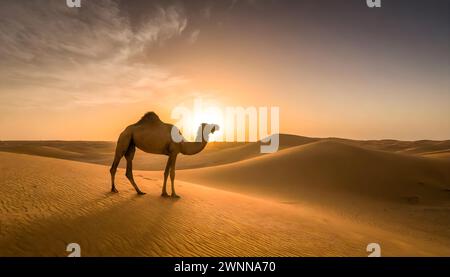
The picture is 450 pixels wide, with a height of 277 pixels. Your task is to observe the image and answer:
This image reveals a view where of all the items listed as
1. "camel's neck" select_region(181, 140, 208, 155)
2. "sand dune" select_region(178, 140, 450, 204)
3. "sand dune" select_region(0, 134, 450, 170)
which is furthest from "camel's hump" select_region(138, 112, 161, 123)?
"sand dune" select_region(0, 134, 450, 170)

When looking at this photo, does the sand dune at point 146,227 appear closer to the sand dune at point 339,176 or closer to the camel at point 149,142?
the camel at point 149,142

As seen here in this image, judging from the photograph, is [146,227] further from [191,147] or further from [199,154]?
[199,154]

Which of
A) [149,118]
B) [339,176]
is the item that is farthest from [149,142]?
[339,176]

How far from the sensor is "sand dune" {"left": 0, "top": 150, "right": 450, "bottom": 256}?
482 cm

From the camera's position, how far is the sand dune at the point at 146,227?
4.82 meters

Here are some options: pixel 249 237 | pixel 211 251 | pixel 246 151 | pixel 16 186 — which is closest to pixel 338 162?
pixel 249 237

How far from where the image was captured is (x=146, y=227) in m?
5.88

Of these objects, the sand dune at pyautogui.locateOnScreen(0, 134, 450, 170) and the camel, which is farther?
the sand dune at pyautogui.locateOnScreen(0, 134, 450, 170)

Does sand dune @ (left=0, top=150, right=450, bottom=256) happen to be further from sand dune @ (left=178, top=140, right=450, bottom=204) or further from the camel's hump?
sand dune @ (left=178, top=140, right=450, bottom=204)

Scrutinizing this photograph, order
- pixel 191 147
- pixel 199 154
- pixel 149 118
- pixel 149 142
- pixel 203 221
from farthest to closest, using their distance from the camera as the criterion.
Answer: pixel 199 154
pixel 191 147
pixel 149 118
pixel 149 142
pixel 203 221

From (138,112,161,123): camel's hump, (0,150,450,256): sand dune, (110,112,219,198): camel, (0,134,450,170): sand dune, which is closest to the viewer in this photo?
(0,150,450,256): sand dune

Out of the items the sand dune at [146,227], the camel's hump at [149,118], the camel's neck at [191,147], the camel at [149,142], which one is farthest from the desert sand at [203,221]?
the camel's hump at [149,118]

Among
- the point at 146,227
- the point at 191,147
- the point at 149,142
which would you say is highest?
the point at 149,142
